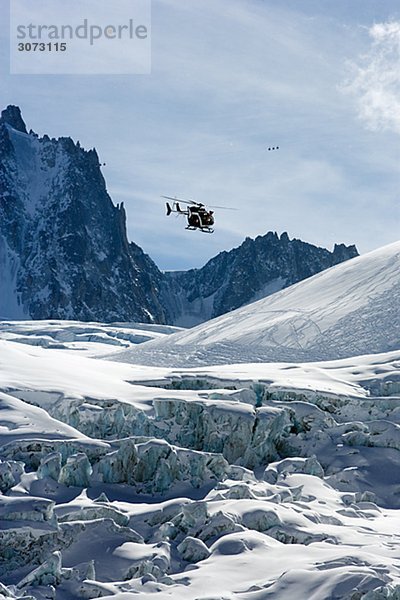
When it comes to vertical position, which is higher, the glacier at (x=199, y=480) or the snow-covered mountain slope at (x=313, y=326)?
the snow-covered mountain slope at (x=313, y=326)

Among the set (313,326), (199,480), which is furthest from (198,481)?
(313,326)

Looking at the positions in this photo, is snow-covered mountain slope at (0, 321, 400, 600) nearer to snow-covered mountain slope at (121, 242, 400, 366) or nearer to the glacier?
the glacier

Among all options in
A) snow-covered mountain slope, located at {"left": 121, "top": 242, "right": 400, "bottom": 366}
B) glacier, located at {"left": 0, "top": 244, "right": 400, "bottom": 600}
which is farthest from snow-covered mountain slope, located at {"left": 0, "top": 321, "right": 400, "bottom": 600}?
snow-covered mountain slope, located at {"left": 121, "top": 242, "right": 400, "bottom": 366}

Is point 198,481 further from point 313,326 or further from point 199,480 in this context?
point 313,326

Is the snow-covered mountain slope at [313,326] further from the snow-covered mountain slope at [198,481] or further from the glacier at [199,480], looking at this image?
the snow-covered mountain slope at [198,481]

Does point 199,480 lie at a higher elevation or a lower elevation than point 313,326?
lower

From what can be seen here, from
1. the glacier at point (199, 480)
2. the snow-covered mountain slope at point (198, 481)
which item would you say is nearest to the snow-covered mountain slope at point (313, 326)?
the glacier at point (199, 480)

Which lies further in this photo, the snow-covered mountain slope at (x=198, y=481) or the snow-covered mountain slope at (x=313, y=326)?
the snow-covered mountain slope at (x=313, y=326)
